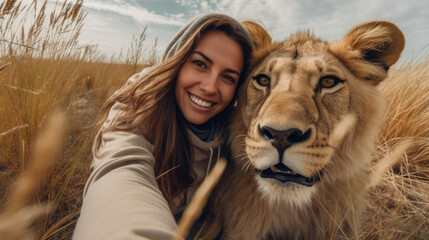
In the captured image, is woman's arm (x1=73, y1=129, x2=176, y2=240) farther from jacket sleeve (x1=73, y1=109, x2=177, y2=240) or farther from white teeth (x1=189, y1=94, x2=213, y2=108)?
white teeth (x1=189, y1=94, x2=213, y2=108)

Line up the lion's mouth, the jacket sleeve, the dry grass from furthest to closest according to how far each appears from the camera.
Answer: the dry grass, the lion's mouth, the jacket sleeve

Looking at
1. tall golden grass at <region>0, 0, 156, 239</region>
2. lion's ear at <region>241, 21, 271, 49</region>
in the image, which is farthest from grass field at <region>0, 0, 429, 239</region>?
lion's ear at <region>241, 21, 271, 49</region>

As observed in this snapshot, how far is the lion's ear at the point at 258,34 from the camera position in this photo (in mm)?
2730

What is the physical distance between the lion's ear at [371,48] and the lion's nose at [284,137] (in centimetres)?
100

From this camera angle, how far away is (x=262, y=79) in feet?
8.04

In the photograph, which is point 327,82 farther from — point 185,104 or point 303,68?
point 185,104

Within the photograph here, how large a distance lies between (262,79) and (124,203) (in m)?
1.61

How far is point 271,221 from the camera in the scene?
2508 mm

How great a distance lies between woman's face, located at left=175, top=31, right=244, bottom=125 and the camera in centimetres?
246

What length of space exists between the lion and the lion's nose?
0.04 meters

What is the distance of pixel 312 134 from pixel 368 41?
1.12 metres

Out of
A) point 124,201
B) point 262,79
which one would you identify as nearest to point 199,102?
point 262,79

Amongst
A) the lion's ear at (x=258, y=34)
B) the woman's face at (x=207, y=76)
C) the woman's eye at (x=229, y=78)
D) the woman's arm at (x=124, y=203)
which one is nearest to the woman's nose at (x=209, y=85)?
the woman's face at (x=207, y=76)

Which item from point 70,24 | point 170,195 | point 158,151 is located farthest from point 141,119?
point 70,24
